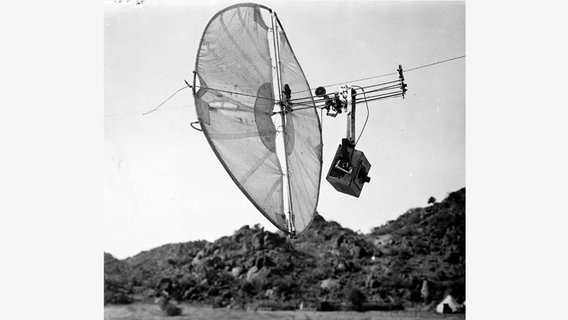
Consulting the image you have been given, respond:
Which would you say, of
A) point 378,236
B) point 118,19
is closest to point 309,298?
point 378,236

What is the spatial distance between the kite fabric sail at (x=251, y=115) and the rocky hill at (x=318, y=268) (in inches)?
573

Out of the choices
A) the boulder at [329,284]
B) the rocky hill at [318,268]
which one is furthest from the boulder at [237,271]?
the boulder at [329,284]

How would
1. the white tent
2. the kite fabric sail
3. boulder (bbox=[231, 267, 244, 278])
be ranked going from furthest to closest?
boulder (bbox=[231, 267, 244, 278]) → the white tent → the kite fabric sail

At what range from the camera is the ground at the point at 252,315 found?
66.6 feet

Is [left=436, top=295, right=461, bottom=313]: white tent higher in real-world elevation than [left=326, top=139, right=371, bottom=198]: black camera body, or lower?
lower

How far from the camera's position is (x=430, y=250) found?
1064 inches

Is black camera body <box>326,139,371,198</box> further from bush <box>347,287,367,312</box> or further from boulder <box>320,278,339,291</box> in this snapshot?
boulder <box>320,278,339,291</box>

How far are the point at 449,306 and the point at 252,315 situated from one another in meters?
7.46

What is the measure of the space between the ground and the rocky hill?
0.73 m

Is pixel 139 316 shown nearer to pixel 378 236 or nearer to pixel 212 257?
A: pixel 212 257

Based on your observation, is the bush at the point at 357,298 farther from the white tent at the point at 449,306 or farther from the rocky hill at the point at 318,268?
the white tent at the point at 449,306

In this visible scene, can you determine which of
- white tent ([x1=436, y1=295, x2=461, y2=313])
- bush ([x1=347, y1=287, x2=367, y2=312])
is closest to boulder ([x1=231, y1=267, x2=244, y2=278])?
bush ([x1=347, y1=287, x2=367, y2=312])

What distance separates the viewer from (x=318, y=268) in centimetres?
2673

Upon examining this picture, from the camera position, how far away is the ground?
66.6 ft
